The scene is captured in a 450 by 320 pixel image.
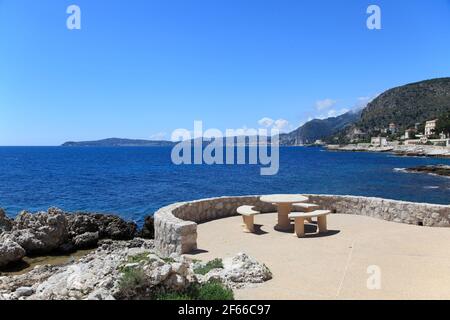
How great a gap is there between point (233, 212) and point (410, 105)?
6383 inches

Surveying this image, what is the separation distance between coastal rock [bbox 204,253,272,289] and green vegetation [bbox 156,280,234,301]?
56 cm

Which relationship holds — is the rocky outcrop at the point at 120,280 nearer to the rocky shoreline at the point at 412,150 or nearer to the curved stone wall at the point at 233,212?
the curved stone wall at the point at 233,212

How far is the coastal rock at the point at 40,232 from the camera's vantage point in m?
12.9

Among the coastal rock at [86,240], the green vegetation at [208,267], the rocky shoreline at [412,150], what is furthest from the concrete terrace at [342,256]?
the rocky shoreline at [412,150]

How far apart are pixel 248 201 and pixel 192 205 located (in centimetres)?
228

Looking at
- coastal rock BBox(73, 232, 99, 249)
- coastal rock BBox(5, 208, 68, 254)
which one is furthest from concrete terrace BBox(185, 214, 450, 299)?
coastal rock BBox(5, 208, 68, 254)

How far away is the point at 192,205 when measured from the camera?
11578mm

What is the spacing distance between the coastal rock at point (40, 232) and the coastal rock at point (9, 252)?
36.2 inches

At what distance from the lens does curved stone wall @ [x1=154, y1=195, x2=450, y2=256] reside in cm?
874

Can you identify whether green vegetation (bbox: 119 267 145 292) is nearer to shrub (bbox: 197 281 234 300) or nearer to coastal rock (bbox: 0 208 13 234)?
shrub (bbox: 197 281 234 300)

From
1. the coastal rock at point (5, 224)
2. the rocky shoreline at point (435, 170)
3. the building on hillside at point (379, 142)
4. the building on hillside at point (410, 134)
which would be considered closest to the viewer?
the coastal rock at point (5, 224)

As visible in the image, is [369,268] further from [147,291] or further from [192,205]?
[192,205]

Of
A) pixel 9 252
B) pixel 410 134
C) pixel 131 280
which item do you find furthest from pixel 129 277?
pixel 410 134
